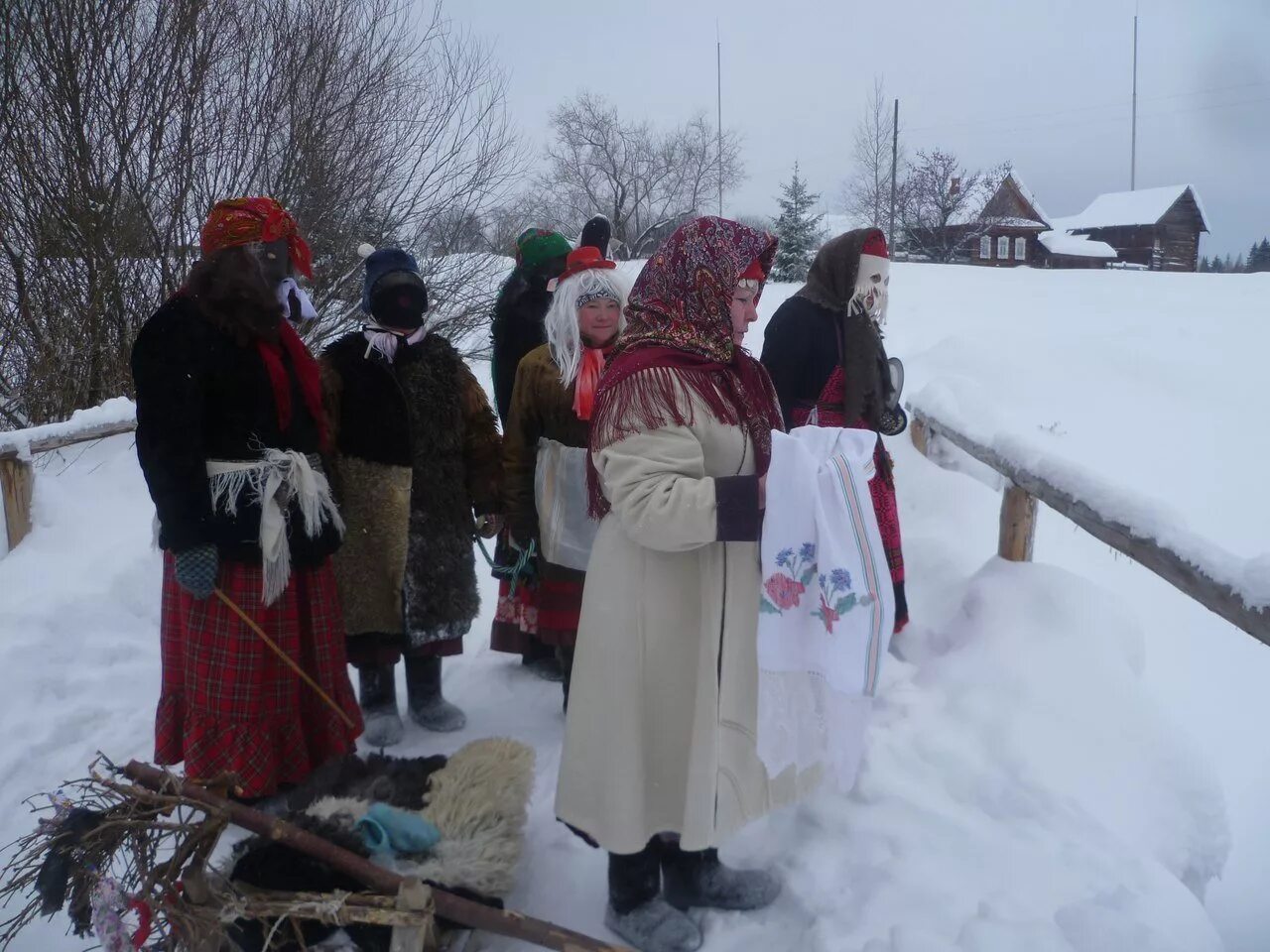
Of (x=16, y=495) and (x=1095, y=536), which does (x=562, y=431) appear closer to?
(x=1095, y=536)

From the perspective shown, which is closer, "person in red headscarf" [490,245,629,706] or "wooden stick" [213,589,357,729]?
"wooden stick" [213,589,357,729]

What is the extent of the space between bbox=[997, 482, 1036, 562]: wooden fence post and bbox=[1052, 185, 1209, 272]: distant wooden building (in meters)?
38.0

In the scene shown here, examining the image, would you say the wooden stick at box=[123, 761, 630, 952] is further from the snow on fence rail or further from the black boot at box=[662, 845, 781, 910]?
the snow on fence rail

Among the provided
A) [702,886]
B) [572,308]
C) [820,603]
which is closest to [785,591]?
[820,603]

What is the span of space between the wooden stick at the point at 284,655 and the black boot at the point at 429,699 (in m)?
0.45

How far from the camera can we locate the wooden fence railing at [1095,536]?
1913 mm

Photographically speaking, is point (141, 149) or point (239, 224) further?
point (141, 149)

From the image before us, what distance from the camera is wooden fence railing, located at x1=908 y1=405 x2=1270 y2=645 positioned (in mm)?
1913

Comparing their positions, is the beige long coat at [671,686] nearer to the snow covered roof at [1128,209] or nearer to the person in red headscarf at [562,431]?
the person in red headscarf at [562,431]

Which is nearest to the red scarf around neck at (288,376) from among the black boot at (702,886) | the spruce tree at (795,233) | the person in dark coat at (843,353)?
the black boot at (702,886)

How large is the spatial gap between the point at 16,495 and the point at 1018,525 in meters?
4.76

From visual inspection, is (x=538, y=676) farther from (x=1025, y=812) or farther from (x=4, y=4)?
(x=4, y=4)

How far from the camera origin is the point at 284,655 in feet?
7.95

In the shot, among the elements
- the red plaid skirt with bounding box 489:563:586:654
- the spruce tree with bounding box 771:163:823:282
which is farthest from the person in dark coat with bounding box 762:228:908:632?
the spruce tree with bounding box 771:163:823:282
